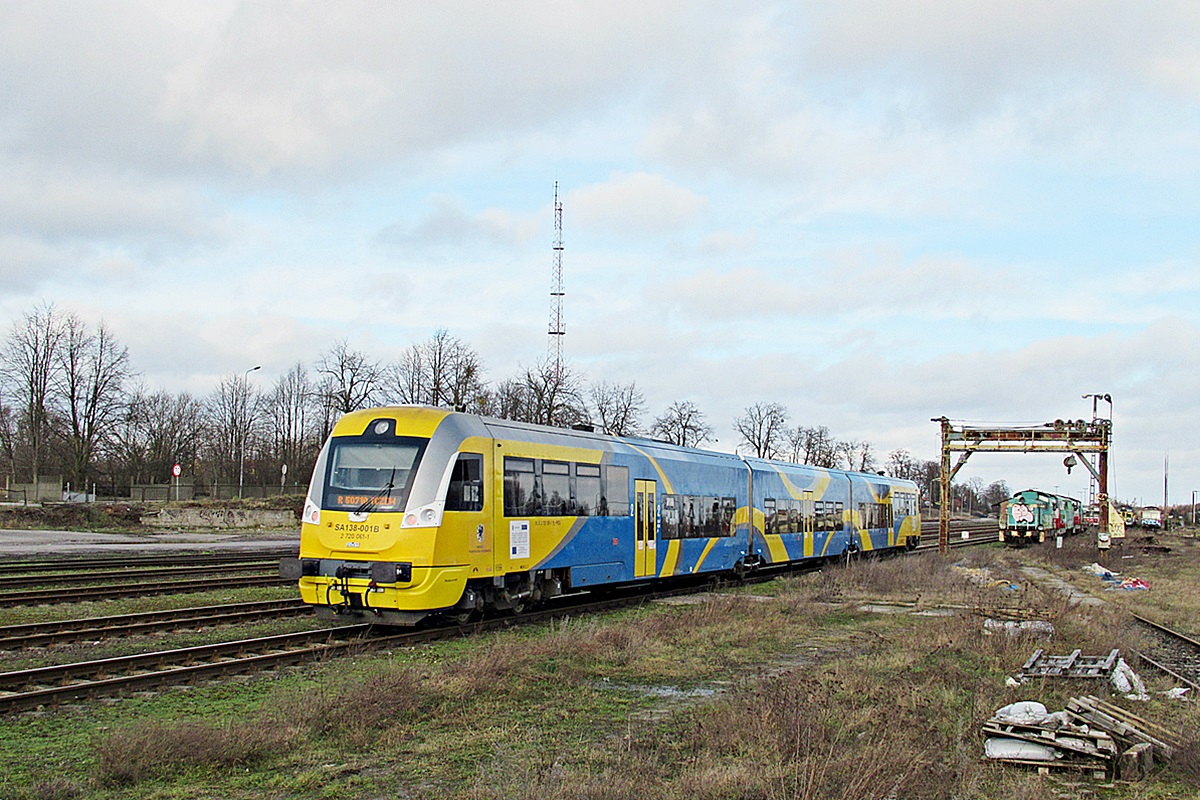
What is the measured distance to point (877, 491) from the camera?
121 ft

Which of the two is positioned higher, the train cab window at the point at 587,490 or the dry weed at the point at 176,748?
the train cab window at the point at 587,490

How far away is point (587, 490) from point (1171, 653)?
31.1ft

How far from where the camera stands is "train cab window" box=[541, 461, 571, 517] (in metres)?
16.7

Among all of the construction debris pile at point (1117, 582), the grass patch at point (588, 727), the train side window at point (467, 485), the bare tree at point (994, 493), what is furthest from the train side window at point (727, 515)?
the bare tree at point (994, 493)

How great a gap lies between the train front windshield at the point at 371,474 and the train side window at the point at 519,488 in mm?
1858

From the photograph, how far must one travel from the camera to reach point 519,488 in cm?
1595

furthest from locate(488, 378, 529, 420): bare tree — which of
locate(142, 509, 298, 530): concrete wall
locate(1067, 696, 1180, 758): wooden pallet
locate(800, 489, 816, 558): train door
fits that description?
locate(1067, 696, 1180, 758): wooden pallet

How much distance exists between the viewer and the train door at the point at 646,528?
1983cm

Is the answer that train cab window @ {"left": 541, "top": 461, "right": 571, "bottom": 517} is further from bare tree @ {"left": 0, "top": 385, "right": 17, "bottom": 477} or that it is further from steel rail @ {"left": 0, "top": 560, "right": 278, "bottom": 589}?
bare tree @ {"left": 0, "top": 385, "right": 17, "bottom": 477}

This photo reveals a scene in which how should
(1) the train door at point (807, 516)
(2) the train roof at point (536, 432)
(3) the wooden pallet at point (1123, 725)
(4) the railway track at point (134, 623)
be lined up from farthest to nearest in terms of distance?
(1) the train door at point (807, 516), (2) the train roof at point (536, 432), (4) the railway track at point (134, 623), (3) the wooden pallet at point (1123, 725)

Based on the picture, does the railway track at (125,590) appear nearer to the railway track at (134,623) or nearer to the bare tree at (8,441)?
the railway track at (134,623)

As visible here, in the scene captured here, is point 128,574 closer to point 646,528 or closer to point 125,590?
point 125,590

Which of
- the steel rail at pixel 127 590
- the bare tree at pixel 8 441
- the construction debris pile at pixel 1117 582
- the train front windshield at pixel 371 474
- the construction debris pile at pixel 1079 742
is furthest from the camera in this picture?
the bare tree at pixel 8 441

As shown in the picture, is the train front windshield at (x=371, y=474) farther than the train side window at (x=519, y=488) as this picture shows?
No
